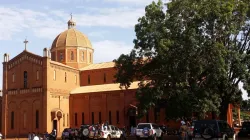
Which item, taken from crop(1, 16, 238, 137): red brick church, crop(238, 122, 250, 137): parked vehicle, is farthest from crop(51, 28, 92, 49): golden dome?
crop(238, 122, 250, 137): parked vehicle

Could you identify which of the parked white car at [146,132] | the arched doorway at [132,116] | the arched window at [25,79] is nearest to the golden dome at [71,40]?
the arched window at [25,79]

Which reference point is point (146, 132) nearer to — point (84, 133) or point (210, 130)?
point (84, 133)

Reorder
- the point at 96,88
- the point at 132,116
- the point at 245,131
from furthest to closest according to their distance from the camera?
1. the point at 96,88
2. the point at 132,116
3. the point at 245,131

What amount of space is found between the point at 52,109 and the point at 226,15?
27710mm

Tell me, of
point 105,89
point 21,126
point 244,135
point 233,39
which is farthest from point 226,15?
point 21,126

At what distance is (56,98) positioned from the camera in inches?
1853

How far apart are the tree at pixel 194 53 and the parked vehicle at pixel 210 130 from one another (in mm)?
7328

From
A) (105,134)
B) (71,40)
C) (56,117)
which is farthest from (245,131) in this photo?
(71,40)

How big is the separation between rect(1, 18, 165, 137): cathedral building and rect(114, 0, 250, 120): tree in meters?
14.5

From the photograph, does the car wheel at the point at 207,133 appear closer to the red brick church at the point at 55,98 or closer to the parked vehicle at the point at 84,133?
the parked vehicle at the point at 84,133

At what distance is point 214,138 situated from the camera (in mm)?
18547

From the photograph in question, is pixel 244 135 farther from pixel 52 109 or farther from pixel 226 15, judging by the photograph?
pixel 52 109

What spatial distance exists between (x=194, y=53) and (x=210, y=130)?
32.9ft

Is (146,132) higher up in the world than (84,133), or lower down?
higher up
